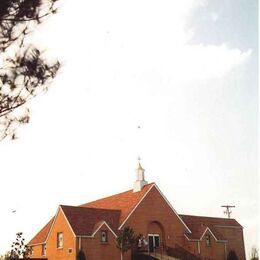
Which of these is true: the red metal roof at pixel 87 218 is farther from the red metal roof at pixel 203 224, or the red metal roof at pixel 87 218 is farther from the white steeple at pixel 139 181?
→ the red metal roof at pixel 203 224

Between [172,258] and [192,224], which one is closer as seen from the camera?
[172,258]

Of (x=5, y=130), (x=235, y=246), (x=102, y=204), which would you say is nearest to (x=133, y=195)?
(x=102, y=204)

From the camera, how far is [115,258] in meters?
38.3

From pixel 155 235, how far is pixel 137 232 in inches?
87.4

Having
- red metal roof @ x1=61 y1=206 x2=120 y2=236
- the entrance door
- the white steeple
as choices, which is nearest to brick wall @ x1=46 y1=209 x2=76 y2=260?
red metal roof @ x1=61 y1=206 x2=120 y2=236

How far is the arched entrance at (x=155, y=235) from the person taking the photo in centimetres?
4147

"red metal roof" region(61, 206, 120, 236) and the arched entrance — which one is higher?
"red metal roof" region(61, 206, 120, 236)

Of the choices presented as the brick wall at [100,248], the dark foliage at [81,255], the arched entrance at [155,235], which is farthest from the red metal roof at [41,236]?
the arched entrance at [155,235]

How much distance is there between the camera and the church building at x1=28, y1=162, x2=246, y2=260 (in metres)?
38.3

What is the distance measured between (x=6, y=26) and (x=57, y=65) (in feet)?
5.49

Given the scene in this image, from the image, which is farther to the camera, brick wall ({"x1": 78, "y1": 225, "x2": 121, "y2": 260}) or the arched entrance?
the arched entrance

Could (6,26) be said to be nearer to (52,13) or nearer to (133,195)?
(52,13)

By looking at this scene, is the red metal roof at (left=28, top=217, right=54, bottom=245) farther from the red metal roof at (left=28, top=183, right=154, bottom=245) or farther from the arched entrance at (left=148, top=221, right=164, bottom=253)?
the arched entrance at (left=148, top=221, right=164, bottom=253)

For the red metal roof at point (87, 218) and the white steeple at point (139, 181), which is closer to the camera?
the red metal roof at point (87, 218)
